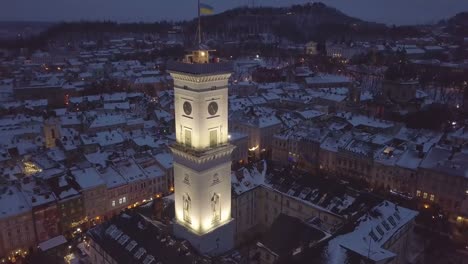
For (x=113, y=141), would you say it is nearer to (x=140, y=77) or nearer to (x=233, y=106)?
(x=233, y=106)

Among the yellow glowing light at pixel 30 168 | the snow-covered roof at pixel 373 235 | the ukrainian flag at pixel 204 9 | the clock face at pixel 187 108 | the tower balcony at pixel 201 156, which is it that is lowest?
the yellow glowing light at pixel 30 168

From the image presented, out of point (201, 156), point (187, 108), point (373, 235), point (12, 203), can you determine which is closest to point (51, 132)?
point (12, 203)

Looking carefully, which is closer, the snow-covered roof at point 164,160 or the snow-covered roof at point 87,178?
the snow-covered roof at point 87,178

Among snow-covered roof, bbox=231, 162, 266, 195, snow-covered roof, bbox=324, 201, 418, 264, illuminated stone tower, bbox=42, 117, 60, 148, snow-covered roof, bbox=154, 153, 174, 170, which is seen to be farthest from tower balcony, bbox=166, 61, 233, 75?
illuminated stone tower, bbox=42, 117, 60, 148

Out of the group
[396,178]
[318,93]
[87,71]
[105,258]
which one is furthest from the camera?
[87,71]

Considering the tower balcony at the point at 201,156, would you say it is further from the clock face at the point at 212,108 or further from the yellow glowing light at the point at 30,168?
the yellow glowing light at the point at 30,168

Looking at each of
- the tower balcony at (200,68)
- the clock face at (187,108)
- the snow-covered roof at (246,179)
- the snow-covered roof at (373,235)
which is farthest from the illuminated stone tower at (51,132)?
the snow-covered roof at (373,235)

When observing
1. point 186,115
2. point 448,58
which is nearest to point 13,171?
point 186,115

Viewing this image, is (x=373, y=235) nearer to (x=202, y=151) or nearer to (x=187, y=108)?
(x=202, y=151)
